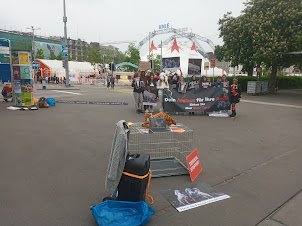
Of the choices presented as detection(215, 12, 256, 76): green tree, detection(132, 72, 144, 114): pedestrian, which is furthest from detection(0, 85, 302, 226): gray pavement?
detection(215, 12, 256, 76): green tree

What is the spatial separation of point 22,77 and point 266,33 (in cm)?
1792

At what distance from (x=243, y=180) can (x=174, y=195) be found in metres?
1.47

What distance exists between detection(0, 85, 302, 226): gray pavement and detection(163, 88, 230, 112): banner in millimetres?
2499

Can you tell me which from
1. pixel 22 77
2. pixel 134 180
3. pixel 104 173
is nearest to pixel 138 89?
pixel 22 77

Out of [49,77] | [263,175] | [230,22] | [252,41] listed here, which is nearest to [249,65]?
[252,41]

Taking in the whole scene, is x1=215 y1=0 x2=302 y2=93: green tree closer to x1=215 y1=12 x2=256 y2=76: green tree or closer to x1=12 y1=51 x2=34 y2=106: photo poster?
x1=215 y1=12 x2=256 y2=76: green tree

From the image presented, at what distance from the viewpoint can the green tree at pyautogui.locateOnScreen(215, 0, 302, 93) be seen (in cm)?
1894

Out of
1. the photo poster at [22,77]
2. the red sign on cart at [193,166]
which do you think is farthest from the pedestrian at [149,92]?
the red sign on cart at [193,166]

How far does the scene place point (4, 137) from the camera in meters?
6.93

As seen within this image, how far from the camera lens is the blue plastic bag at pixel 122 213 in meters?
2.90

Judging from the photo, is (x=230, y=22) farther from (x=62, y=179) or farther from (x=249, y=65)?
(x=62, y=179)

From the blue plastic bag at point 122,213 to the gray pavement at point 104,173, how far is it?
24 cm

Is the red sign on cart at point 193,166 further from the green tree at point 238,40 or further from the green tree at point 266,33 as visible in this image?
the green tree at point 238,40

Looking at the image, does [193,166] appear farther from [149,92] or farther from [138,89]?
[138,89]
